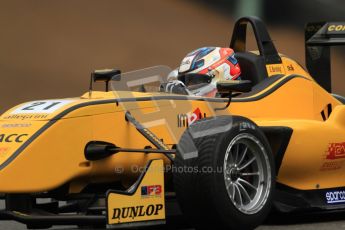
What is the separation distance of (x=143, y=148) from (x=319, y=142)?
5.34ft

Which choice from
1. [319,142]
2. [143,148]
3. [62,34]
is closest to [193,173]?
[143,148]

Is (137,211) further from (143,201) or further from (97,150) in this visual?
(97,150)

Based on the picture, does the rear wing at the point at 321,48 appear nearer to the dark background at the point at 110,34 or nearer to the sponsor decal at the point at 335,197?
the sponsor decal at the point at 335,197

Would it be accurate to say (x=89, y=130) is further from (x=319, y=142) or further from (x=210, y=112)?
(x=319, y=142)

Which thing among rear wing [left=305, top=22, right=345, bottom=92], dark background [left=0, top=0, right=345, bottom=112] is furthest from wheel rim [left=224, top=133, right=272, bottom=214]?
dark background [left=0, top=0, right=345, bottom=112]

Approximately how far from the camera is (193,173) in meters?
5.71

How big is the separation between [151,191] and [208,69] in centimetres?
206

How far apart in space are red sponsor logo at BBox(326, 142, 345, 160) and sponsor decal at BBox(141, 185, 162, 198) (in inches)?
78.2

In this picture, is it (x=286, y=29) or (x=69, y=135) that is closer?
(x=69, y=135)

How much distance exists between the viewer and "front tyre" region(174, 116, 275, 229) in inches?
225

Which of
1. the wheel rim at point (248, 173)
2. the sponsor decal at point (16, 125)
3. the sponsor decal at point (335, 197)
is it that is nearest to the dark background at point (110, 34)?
the sponsor decal at point (335, 197)

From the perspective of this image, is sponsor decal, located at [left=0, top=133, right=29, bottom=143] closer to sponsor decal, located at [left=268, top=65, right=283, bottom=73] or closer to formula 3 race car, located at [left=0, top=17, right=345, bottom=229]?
formula 3 race car, located at [left=0, top=17, right=345, bottom=229]

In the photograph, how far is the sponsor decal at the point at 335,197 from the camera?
24.2 feet

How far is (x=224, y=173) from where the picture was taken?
5828mm
